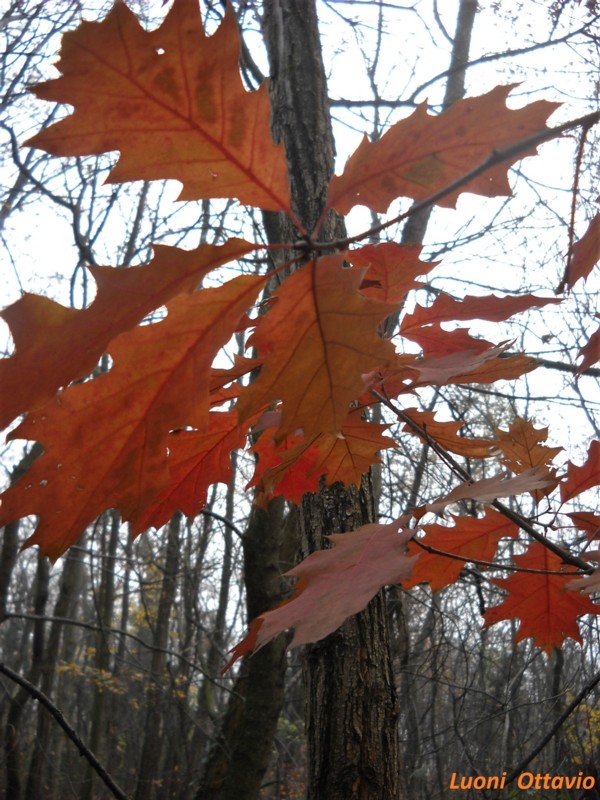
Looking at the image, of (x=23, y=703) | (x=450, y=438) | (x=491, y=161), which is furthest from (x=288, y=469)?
(x=23, y=703)

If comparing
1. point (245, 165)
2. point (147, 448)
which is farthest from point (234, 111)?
point (147, 448)

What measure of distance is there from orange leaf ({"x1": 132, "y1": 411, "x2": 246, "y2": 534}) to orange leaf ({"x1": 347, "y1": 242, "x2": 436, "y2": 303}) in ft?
0.82

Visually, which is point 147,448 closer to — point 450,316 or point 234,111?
point 234,111

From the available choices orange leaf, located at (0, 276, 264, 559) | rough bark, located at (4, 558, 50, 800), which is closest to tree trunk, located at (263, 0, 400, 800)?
orange leaf, located at (0, 276, 264, 559)

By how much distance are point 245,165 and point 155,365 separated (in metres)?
0.20

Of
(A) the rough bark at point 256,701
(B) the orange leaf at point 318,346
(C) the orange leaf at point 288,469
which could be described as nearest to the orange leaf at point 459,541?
(C) the orange leaf at point 288,469

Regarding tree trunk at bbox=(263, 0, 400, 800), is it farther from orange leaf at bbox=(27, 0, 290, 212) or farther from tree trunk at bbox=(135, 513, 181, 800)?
tree trunk at bbox=(135, 513, 181, 800)

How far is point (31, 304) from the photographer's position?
1.72 ft

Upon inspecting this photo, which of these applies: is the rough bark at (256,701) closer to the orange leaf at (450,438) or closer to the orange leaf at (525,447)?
the orange leaf at (525,447)

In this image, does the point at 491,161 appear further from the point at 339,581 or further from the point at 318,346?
the point at 339,581

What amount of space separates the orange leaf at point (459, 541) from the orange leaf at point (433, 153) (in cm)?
52

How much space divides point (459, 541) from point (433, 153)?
0.61m

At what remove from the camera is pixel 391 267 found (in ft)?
2.64

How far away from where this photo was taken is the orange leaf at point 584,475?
1.06 meters
